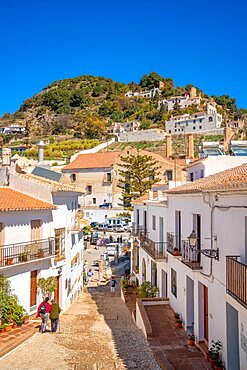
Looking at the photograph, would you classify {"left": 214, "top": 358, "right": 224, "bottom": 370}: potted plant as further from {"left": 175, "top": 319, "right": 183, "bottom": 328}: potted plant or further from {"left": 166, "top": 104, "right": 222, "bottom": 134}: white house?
{"left": 166, "top": 104, "right": 222, "bottom": 134}: white house

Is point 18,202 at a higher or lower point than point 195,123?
lower

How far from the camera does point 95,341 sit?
42.7ft

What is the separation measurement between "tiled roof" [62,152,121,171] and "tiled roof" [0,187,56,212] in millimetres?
39849

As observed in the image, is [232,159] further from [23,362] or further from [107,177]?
[107,177]

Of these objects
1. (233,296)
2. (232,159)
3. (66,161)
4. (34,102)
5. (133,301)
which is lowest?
(133,301)

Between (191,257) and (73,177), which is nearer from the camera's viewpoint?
(191,257)

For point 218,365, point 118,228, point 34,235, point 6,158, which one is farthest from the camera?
point 118,228

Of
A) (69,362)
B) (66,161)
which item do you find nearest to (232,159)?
(69,362)

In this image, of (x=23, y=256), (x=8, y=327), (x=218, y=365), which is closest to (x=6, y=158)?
(x=23, y=256)

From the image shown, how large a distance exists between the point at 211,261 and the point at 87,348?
5.02m

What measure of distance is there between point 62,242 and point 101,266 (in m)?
12.0

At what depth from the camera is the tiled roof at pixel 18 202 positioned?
15.4 meters

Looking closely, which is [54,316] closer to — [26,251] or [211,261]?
[26,251]

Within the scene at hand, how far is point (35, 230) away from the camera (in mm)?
17188
